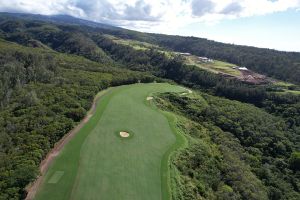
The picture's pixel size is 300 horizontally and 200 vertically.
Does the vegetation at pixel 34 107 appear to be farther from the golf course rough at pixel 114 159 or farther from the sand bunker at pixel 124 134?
the sand bunker at pixel 124 134

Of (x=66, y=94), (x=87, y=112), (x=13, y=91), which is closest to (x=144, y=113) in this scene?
(x=87, y=112)

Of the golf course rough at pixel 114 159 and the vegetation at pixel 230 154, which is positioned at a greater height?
the golf course rough at pixel 114 159

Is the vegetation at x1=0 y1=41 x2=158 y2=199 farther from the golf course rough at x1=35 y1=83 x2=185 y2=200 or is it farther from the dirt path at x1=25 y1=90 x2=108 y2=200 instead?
the golf course rough at x1=35 y1=83 x2=185 y2=200

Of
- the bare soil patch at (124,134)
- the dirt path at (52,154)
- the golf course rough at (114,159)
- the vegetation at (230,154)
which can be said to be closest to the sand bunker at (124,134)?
the bare soil patch at (124,134)

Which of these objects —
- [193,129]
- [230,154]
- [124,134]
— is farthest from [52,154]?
[230,154]

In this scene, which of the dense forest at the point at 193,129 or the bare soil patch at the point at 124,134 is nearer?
the dense forest at the point at 193,129

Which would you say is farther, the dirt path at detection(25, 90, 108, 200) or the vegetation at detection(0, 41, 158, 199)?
the vegetation at detection(0, 41, 158, 199)

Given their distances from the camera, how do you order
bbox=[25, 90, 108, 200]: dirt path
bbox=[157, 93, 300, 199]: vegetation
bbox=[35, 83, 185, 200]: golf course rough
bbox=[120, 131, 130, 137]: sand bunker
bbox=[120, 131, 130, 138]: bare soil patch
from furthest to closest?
bbox=[120, 131, 130, 137]: sand bunker < bbox=[120, 131, 130, 138]: bare soil patch < bbox=[157, 93, 300, 199]: vegetation < bbox=[35, 83, 185, 200]: golf course rough < bbox=[25, 90, 108, 200]: dirt path

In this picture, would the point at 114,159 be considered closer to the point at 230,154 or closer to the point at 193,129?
the point at 193,129

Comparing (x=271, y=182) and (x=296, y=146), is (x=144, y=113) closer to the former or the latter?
(x=271, y=182)

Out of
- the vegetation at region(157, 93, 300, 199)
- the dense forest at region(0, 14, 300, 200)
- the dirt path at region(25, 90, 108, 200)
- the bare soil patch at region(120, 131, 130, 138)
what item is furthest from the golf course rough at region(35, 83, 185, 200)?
the vegetation at region(157, 93, 300, 199)
